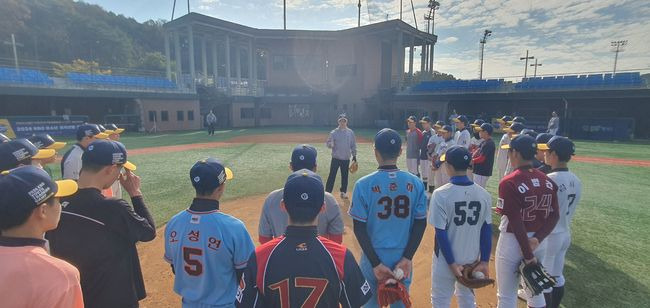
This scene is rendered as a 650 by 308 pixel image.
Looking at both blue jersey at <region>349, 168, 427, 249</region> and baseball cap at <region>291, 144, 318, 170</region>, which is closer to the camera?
blue jersey at <region>349, 168, 427, 249</region>

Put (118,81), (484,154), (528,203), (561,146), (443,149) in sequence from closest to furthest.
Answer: (528,203) < (561,146) < (484,154) < (443,149) < (118,81)

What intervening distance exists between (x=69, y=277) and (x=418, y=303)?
4190 mm

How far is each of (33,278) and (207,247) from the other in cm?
112

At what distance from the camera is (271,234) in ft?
11.4

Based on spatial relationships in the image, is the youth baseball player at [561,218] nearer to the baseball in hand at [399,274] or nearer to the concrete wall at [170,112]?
the baseball in hand at [399,274]

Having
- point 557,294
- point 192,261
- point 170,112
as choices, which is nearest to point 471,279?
point 557,294

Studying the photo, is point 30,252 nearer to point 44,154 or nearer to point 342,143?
point 44,154

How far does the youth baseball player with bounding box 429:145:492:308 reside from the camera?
133 inches

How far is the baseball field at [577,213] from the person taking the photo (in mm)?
4781

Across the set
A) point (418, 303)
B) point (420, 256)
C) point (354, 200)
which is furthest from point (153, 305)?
point (420, 256)

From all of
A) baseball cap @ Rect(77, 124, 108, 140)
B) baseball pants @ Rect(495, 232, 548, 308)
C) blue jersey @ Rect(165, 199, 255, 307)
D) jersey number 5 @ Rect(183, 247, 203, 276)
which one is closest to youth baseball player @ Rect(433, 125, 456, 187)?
baseball pants @ Rect(495, 232, 548, 308)

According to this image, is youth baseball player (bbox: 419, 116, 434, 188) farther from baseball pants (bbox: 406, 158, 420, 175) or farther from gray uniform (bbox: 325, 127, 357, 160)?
gray uniform (bbox: 325, 127, 357, 160)

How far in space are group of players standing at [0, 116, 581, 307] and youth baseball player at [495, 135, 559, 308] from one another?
Answer: 0.04ft

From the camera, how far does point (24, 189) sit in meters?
1.78
